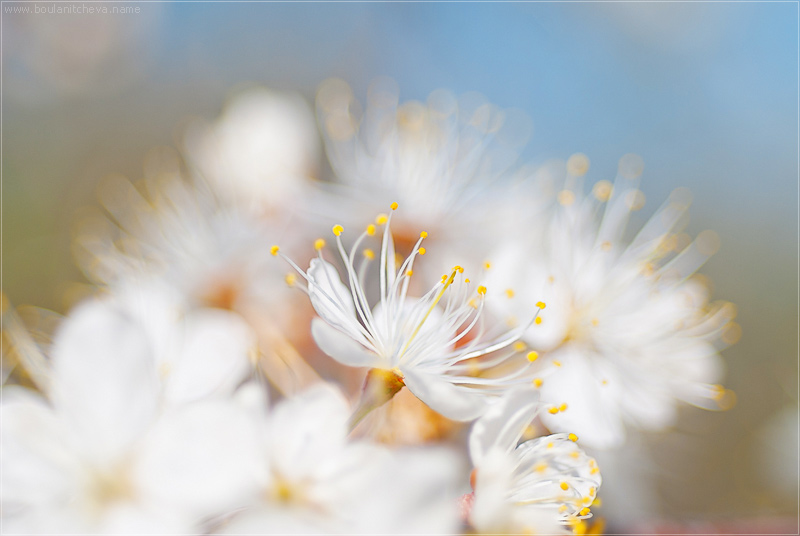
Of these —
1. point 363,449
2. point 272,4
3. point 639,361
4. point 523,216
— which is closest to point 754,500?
point 639,361

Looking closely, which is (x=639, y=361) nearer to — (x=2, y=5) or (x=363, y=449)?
(x=363, y=449)

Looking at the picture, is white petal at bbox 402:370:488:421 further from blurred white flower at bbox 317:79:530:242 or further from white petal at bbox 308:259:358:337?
blurred white flower at bbox 317:79:530:242

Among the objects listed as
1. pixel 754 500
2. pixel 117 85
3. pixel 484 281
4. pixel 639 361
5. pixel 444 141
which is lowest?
pixel 754 500

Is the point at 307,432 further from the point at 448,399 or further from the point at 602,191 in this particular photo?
the point at 602,191

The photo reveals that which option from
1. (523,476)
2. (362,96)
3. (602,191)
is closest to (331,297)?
(523,476)

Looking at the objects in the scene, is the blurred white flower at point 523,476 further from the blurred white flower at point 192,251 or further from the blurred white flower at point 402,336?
the blurred white flower at point 192,251

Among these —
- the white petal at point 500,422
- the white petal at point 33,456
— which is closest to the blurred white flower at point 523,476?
the white petal at point 500,422
